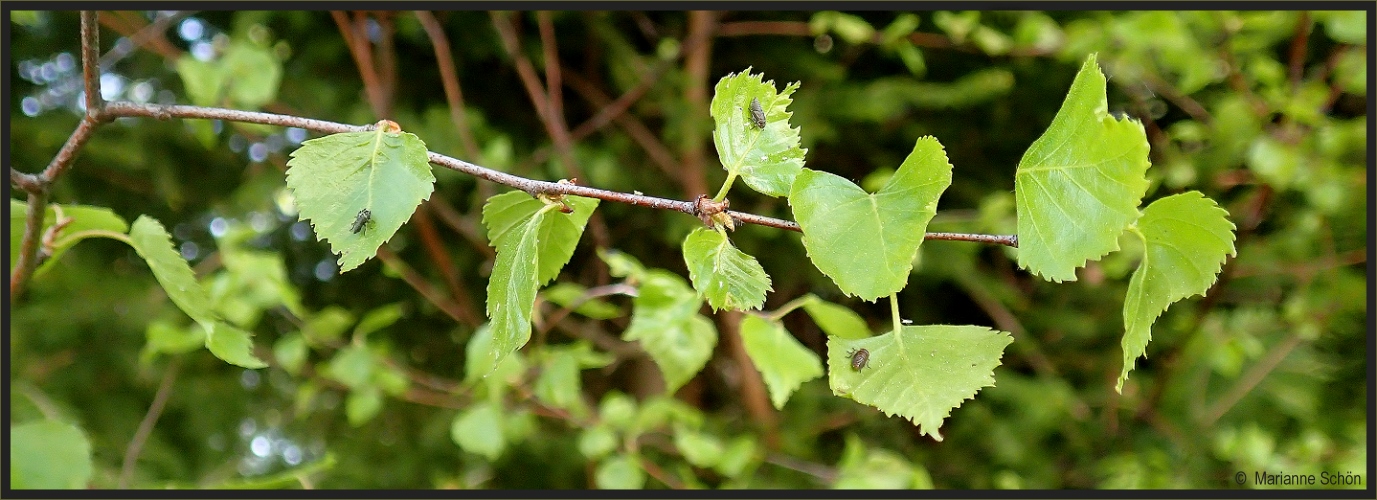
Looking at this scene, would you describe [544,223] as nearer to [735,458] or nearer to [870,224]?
[870,224]

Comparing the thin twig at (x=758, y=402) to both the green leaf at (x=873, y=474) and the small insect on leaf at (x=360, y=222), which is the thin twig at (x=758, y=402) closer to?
the green leaf at (x=873, y=474)

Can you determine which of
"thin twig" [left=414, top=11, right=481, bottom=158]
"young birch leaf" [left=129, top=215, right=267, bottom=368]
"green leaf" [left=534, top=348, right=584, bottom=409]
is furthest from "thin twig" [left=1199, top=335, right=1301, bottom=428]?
"young birch leaf" [left=129, top=215, right=267, bottom=368]

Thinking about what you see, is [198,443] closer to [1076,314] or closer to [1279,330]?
[1076,314]

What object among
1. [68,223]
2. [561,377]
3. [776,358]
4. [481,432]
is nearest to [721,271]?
[776,358]

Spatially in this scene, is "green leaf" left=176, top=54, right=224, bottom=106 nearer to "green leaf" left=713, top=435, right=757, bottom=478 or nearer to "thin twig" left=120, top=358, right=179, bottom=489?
"thin twig" left=120, top=358, right=179, bottom=489

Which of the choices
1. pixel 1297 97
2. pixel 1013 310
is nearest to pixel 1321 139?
pixel 1297 97
